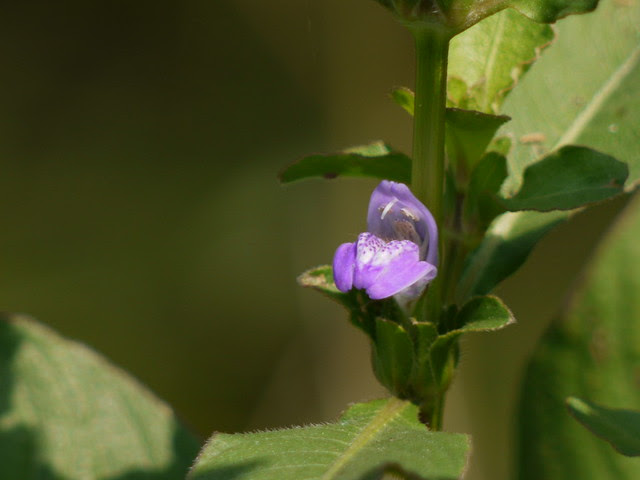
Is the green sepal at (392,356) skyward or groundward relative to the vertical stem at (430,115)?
groundward

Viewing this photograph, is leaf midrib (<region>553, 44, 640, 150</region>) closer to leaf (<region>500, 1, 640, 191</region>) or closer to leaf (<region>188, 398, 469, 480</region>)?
leaf (<region>500, 1, 640, 191</region>)

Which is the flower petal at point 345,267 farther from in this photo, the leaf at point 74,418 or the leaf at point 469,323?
the leaf at point 74,418

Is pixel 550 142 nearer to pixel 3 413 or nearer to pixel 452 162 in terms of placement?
pixel 452 162

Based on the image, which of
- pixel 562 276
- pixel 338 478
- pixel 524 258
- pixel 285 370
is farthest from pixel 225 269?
pixel 338 478

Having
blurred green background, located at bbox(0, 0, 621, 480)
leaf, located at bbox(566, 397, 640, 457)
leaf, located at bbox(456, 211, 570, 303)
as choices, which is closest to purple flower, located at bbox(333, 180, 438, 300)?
leaf, located at bbox(456, 211, 570, 303)

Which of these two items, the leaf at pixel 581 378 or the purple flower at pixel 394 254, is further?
the leaf at pixel 581 378

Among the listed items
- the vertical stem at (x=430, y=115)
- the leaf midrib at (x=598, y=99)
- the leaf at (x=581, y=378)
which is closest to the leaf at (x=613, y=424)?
the vertical stem at (x=430, y=115)
